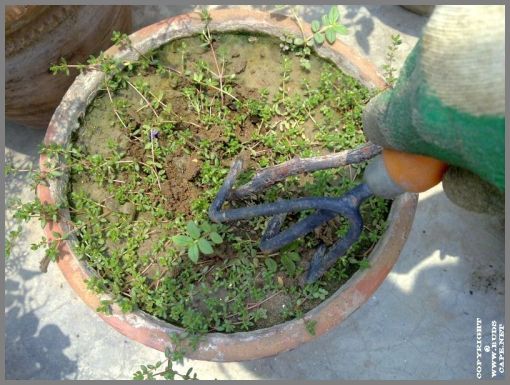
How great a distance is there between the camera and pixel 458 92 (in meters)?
0.50

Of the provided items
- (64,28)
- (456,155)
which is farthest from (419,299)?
(64,28)

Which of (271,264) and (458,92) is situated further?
(271,264)

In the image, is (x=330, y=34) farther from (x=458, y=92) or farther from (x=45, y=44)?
(x=458, y=92)

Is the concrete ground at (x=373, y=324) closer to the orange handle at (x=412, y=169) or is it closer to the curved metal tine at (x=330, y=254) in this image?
the curved metal tine at (x=330, y=254)

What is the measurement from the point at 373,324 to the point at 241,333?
2.66ft

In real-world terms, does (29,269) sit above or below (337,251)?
below

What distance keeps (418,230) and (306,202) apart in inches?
44.6

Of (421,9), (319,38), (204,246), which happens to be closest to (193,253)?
(204,246)

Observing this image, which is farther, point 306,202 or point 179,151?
point 179,151

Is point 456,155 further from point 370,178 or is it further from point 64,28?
point 64,28

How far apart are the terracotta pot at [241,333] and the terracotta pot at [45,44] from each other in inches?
5.7

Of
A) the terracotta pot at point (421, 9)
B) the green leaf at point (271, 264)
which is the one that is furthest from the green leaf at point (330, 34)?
the terracotta pot at point (421, 9)

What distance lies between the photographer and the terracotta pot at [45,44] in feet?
4.34

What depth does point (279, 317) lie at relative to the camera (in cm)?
133
